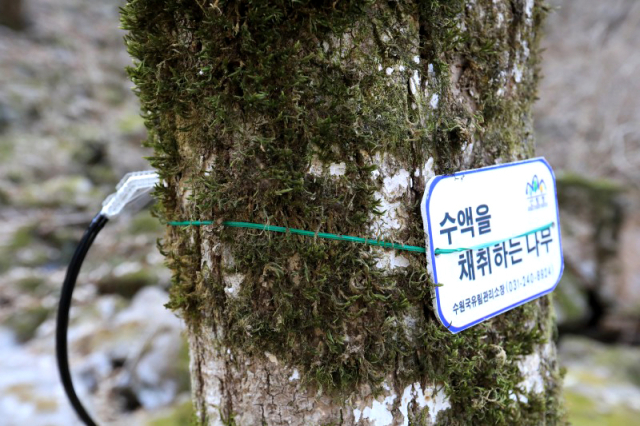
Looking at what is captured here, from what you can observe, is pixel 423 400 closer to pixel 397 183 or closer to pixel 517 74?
pixel 397 183

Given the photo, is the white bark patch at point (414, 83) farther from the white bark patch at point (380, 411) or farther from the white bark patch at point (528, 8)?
the white bark patch at point (380, 411)

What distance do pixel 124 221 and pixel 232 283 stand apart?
443 centimetres

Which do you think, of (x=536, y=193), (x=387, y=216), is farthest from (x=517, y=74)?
(x=387, y=216)

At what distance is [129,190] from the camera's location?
104 centimetres

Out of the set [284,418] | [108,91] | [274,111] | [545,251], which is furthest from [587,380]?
[108,91]

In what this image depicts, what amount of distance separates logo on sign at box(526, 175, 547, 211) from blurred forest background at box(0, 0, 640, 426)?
0.99 metres

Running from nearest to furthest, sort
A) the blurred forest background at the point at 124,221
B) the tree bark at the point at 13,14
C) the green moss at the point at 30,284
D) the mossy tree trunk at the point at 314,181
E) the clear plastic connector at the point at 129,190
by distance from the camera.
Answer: the mossy tree trunk at the point at 314,181, the clear plastic connector at the point at 129,190, the blurred forest background at the point at 124,221, the green moss at the point at 30,284, the tree bark at the point at 13,14

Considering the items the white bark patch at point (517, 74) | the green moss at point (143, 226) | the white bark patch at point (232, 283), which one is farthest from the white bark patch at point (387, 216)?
the green moss at point (143, 226)

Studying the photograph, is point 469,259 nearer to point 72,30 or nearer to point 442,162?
point 442,162

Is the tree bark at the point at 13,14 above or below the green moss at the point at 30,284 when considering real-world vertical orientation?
above

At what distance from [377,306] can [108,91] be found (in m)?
8.20

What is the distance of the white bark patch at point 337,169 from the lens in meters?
0.83

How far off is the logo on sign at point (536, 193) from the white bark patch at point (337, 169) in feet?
1.58

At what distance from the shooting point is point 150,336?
304 cm
